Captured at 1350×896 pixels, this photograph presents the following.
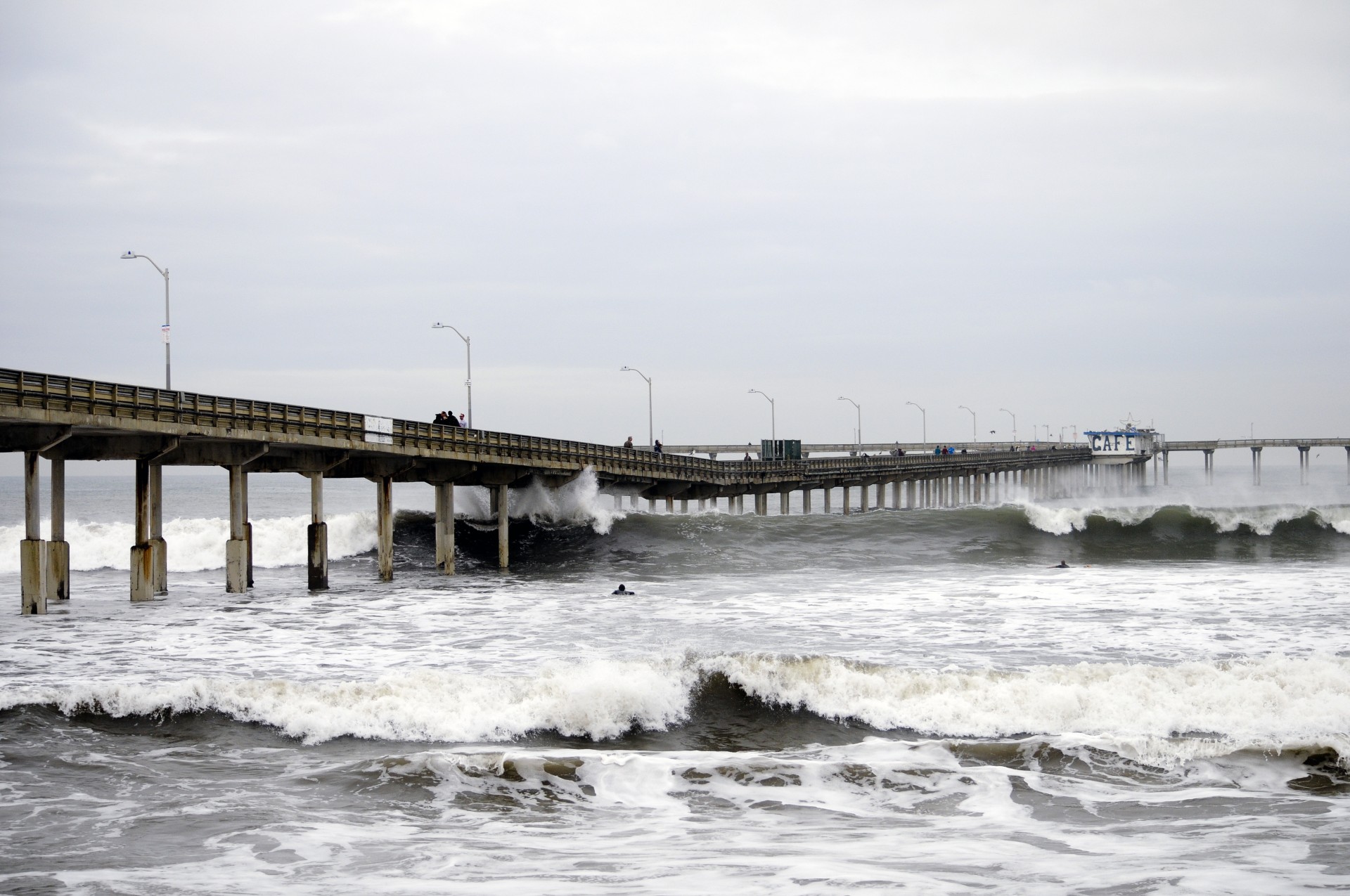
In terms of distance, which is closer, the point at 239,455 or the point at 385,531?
the point at 239,455

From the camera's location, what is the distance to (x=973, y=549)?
184ft

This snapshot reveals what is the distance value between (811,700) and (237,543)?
2546 cm

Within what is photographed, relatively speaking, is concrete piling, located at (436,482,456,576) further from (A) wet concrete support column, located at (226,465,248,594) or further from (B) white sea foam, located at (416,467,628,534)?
(B) white sea foam, located at (416,467,628,534)

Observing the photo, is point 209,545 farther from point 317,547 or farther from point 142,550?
point 142,550

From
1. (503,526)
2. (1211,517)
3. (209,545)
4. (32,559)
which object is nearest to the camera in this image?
(32,559)

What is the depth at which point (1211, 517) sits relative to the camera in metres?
62.5

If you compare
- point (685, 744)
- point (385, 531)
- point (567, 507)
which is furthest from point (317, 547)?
point (685, 744)

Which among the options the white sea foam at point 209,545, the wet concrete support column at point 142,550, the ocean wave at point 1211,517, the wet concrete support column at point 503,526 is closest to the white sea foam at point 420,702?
the wet concrete support column at point 142,550

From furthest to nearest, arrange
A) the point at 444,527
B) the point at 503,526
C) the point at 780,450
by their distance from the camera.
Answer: the point at 780,450
the point at 503,526
the point at 444,527

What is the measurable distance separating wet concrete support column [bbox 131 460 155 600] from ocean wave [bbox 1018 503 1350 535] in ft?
142

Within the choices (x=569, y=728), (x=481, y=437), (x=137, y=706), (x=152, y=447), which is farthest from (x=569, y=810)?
(x=481, y=437)

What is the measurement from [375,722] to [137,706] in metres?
4.27

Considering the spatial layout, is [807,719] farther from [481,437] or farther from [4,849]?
[481,437]

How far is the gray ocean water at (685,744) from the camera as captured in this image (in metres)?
13.1
